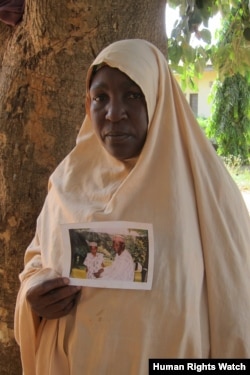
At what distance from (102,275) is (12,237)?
0.80 m

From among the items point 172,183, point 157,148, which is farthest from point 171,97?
point 172,183

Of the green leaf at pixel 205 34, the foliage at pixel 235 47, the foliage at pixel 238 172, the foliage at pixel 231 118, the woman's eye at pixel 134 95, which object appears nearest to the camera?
the woman's eye at pixel 134 95

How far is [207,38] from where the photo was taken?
117 inches

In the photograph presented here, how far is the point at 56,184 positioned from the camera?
1.58 metres

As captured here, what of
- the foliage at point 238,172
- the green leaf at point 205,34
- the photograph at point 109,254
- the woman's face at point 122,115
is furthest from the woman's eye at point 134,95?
the foliage at point 238,172

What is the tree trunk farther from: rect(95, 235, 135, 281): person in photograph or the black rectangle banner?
the black rectangle banner

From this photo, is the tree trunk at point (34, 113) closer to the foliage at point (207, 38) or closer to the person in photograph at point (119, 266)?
the person in photograph at point (119, 266)

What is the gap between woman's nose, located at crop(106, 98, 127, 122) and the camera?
133 cm

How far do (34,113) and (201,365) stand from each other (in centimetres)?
126

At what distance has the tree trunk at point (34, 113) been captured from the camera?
1.89m

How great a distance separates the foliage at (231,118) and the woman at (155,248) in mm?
13096

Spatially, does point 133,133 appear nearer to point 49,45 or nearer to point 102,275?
point 102,275

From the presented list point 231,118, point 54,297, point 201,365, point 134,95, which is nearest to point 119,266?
point 54,297

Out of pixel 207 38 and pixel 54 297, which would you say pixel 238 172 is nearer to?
pixel 207 38
